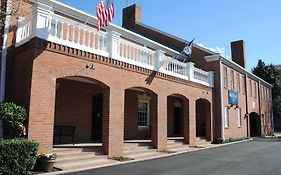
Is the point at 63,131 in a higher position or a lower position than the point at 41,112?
lower

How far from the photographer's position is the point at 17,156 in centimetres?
847

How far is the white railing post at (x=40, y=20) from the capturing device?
33.7ft

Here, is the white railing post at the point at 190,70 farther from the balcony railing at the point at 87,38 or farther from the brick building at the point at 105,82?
the balcony railing at the point at 87,38

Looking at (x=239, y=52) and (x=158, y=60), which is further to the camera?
(x=239, y=52)

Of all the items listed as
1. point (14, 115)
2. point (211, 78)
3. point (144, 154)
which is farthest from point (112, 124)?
point (211, 78)

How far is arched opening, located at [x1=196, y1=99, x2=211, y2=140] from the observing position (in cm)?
2180

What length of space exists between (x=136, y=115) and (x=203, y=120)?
296 inches

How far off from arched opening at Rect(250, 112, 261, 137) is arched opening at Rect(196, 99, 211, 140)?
12133 millimetres

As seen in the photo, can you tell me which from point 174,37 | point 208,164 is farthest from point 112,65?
point 174,37

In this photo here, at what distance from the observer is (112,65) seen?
43.1 ft

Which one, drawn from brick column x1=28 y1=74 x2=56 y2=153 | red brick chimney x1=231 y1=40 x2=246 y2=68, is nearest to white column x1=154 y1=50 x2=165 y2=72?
brick column x1=28 y1=74 x2=56 y2=153

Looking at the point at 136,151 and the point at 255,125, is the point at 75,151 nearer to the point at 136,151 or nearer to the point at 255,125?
the point at 136,151

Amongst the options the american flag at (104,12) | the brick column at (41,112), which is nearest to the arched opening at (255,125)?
the american flag at (104,12)

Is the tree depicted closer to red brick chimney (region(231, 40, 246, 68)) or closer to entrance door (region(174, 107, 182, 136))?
red brick chimney (region(231, 40, 246, 68))
